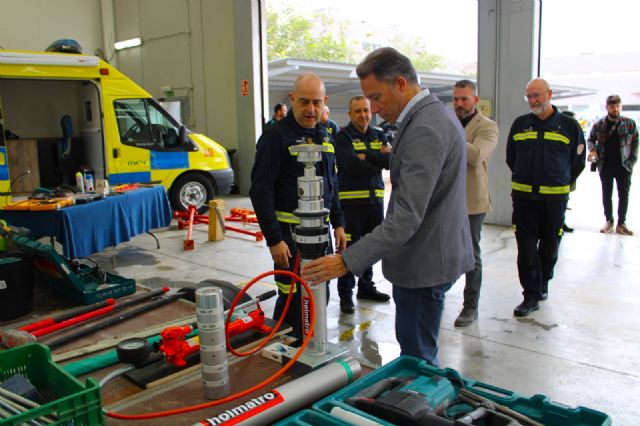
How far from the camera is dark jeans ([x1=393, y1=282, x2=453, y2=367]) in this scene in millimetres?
2062

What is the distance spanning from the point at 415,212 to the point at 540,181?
8.24 ft

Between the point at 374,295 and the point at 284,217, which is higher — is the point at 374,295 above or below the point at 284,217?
below

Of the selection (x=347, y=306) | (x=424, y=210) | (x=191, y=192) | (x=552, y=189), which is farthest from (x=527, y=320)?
(x=191, y=192)

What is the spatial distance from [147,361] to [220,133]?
10.0 meters

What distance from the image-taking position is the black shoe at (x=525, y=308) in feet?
13.5

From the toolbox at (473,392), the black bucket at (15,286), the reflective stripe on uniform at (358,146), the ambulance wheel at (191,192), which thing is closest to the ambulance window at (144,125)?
the ambulance wheel at (191,192)

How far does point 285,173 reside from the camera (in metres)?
2.85

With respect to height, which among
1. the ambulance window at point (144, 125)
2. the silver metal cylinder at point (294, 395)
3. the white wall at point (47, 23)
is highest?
the white wall at point (47, 23)

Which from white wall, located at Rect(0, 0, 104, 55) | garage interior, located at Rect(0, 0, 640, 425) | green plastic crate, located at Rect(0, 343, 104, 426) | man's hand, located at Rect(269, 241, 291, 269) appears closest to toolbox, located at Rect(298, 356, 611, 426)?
garage interior, located at Rect(0, 0, 640, 425)

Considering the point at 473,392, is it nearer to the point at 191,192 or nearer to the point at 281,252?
the point at 281,252

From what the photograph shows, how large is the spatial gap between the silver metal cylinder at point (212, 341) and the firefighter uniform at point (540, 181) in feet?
10.2

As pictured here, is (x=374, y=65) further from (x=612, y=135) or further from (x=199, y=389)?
(x=612, y=135)

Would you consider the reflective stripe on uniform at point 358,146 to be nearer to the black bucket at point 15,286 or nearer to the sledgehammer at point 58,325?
the sledgehammer at point 58,325

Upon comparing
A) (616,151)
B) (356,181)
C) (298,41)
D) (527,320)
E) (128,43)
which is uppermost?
(298,41)
